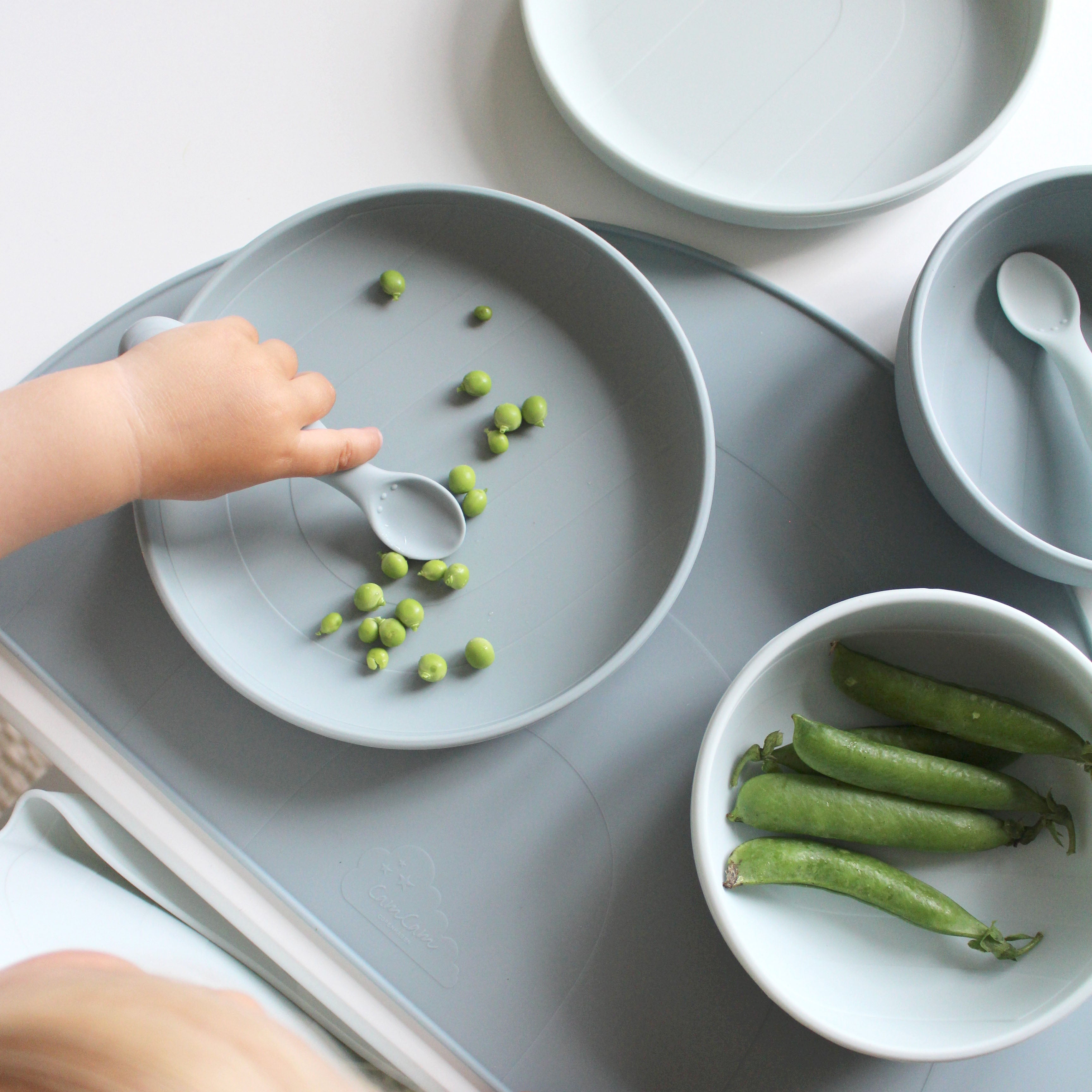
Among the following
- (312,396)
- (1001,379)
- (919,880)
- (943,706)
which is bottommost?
(919,880)

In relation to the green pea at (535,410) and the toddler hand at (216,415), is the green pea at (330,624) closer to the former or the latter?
the toddler hand at (216,415)

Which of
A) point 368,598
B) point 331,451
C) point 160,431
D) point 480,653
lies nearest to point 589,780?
point 480,653

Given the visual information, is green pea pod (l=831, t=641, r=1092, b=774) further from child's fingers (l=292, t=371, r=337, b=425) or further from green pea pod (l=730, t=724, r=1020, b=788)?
child's fingers (l=292, t=371, r=337, b=425)

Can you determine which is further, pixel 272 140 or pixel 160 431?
pixel 272 140

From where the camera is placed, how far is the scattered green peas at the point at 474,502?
834mm

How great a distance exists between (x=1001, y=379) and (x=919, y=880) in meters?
0.51

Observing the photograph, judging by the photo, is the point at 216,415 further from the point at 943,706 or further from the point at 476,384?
the point at 943,706

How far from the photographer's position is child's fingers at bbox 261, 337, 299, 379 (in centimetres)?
79

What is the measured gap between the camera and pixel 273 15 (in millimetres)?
905

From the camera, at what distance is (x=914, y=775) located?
776 millimetres

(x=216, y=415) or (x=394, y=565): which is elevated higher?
(x=216, y=415)

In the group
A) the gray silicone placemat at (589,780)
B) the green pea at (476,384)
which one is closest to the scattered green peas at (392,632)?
the gray silicone placemat at (589,780)

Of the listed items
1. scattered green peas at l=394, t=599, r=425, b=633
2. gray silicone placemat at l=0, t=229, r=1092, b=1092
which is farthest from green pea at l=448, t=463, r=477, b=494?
gray silicone placemat at l=0, t=229, r=1092, b=1092

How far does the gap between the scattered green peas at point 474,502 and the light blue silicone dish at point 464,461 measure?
0.05ft
